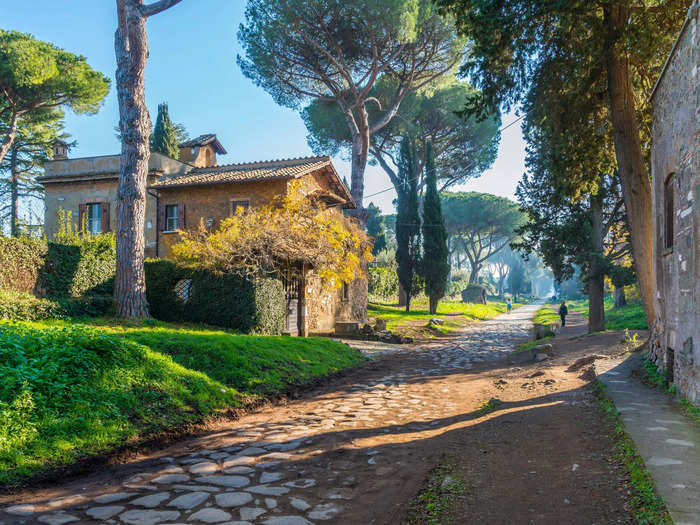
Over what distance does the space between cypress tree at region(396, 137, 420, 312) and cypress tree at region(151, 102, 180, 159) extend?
15062 mm

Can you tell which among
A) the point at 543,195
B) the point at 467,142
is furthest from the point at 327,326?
the point at 467,142

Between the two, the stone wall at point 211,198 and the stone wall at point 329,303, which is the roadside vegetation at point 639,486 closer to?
the stone wall at point 329,303

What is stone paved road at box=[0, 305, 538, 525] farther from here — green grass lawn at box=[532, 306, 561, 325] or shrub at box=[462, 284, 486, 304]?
shrub at box=[462, 284, 486, 304]

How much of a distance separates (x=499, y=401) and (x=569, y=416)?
4.73 ft

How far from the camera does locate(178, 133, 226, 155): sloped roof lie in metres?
24.7

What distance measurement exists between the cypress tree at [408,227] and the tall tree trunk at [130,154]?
17803 millimetres

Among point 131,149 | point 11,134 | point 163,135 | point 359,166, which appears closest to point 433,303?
point 359,166

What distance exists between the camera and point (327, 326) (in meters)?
19.5

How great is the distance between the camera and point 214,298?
45.0 feet

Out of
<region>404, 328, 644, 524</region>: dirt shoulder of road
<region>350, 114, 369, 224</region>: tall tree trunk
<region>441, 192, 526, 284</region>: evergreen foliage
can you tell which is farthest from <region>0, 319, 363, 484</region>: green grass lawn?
<region>441, 192, 526, 284</region>: evergreen foliage

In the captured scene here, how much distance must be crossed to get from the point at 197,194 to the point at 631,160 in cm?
1626

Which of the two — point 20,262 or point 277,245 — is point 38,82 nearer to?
point 20,262

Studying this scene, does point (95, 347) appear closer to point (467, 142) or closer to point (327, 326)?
point (327, 326)

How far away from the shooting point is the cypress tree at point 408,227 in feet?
94.0
